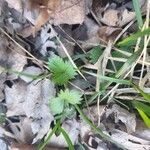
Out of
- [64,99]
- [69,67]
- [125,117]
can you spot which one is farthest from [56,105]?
[125,117]

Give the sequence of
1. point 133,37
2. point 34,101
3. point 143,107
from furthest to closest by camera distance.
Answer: point 34,101, point 143,107, point 133,37

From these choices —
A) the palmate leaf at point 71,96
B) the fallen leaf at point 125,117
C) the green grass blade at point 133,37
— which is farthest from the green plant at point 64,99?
the green grass blade at point 133,37

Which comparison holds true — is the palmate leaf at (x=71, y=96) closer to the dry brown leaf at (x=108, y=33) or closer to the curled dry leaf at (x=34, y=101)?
the curled dry leaf at (x=34, y=101)

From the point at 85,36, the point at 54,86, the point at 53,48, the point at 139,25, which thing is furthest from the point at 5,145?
the point at 139,25

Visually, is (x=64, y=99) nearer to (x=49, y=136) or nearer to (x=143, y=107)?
(x=49, y=136)

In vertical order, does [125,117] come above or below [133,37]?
below

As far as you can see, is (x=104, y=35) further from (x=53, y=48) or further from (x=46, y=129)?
(x=46, y=129)

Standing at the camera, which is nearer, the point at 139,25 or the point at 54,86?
the point at 139,25
